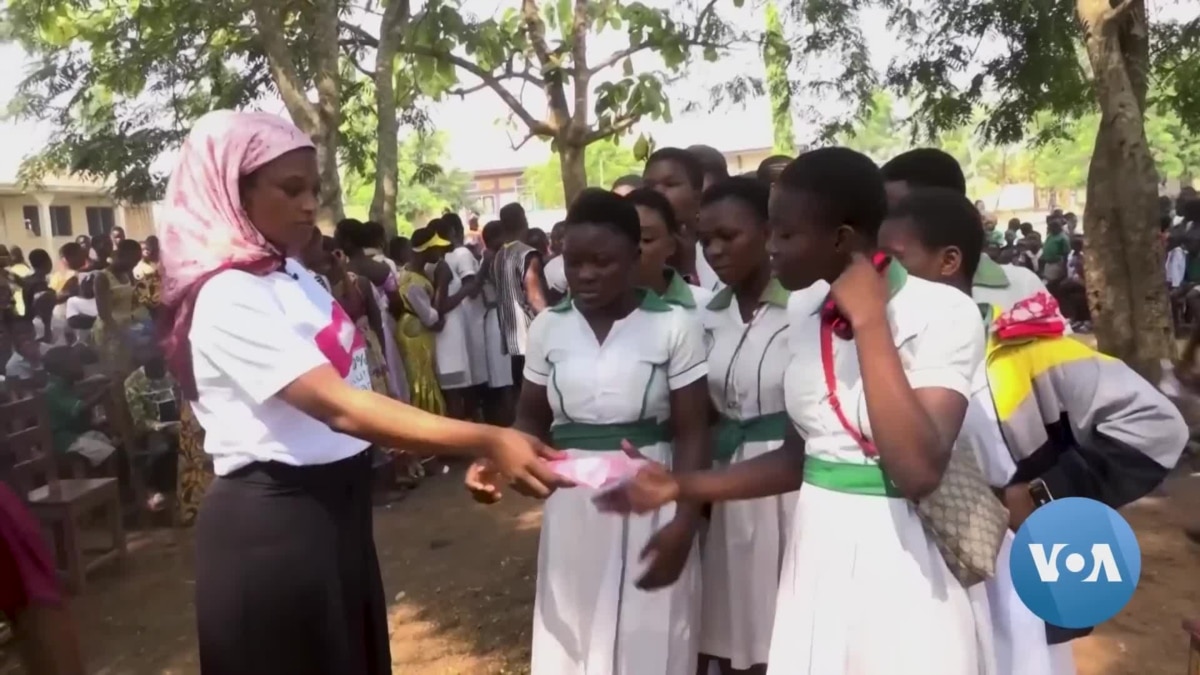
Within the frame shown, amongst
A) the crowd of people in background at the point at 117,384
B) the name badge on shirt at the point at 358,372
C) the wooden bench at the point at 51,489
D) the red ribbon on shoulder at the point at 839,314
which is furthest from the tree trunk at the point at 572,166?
the red ribbon on shoulder at the point at 839,314

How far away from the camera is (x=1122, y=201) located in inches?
272

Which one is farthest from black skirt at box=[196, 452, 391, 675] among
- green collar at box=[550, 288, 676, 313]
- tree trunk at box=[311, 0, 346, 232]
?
tree trunk at box=[311, 0, 346, 232]

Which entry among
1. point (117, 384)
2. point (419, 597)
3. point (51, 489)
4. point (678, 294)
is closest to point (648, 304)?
point (678, 294)

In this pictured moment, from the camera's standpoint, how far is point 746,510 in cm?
276

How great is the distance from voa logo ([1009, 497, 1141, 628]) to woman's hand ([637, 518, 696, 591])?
0.78m

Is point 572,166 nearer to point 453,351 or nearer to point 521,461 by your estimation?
point 453,351

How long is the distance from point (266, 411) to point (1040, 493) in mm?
1527

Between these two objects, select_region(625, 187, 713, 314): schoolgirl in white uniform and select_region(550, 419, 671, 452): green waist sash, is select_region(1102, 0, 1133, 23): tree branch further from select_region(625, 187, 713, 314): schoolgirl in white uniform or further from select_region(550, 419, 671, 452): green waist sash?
select_region(550, 419, 671, 452): green waist sash

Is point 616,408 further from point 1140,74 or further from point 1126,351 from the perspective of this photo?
point 1140,74

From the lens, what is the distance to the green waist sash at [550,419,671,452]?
261 cm

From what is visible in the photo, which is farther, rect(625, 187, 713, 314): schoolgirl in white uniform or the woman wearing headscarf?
rect(625, 187, 713, 314): schoolgirl in white uniform

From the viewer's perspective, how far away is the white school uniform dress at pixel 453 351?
7801 millimetres

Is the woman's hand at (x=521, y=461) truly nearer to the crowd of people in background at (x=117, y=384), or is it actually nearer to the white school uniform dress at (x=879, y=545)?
the white school uniform dress at (x=879, y=545)

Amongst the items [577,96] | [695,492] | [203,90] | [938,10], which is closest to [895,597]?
[695,492]
